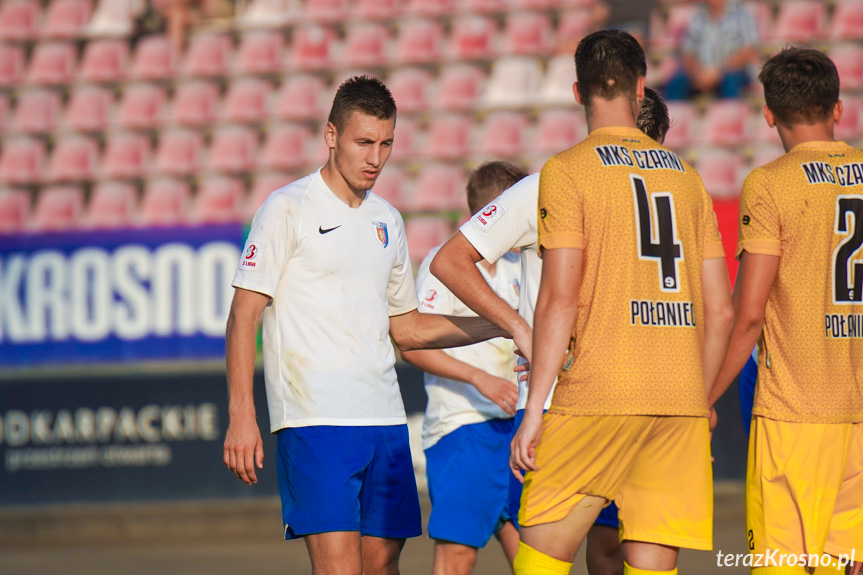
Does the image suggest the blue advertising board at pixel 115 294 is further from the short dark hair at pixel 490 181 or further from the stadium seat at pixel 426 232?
the short dark hair at pixel 490 181

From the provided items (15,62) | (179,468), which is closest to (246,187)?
(15,62)

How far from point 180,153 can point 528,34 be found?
4.26 m

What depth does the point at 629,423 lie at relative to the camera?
3.23 m

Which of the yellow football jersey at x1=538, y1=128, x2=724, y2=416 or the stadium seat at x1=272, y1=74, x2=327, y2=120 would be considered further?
the stadium seat at x1=272, y1=74, x2=327, y2=120

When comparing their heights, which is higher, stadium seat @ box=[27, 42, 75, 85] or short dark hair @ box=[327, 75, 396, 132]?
stadium seat @ box=[27, 42, 75, 85]

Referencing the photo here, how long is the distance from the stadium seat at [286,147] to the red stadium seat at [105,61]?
2.21 m

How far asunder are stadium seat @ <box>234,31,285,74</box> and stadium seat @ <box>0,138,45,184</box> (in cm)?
255

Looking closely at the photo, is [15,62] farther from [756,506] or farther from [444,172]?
[756,506]

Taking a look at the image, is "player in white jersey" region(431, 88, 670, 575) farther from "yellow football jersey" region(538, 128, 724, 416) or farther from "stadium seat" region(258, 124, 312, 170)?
"stadium seat" region(258, 124, 312, 170)

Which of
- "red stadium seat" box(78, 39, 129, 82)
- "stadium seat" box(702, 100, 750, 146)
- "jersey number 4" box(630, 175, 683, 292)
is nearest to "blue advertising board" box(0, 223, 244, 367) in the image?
"red stadium seat" box(78, 39, 129, 82)

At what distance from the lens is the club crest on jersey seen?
4117mm

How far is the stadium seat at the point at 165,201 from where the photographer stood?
12.3m

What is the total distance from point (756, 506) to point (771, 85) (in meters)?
1.44

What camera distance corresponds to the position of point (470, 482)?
4.99 metres
